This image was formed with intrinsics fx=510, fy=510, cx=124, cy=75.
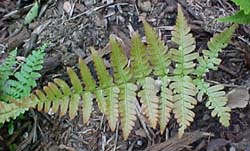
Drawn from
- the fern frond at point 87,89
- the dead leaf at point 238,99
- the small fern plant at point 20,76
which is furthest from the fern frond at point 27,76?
the dead leaf at point 238,99

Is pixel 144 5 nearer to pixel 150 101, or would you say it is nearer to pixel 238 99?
pixel 238 99

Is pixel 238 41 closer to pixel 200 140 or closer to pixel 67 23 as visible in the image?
pixel 200 140

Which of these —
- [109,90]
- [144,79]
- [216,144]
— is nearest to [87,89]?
[109,90]

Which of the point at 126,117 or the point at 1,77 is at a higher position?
the point at 1,77

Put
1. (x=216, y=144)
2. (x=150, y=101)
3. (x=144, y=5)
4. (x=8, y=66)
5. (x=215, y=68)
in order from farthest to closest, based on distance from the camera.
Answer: (x=144, y=5), (x=8, y=66), (x=216, y=144), (x=215, y=68), (x=150, y=101)

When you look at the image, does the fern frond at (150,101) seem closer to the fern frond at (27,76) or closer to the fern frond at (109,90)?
the fern frond at (109,90)

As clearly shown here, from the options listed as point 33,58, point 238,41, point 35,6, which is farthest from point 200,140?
point 35,6
